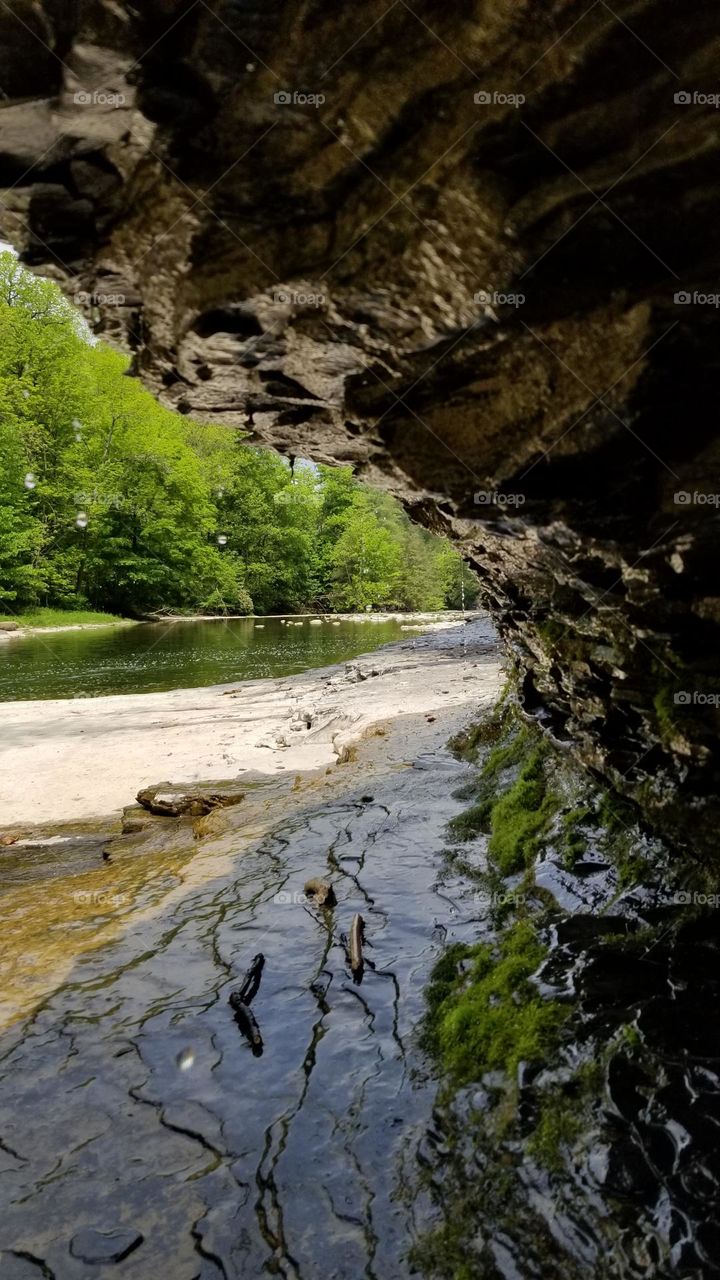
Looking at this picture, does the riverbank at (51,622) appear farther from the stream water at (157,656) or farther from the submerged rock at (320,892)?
the submerged rock at (320,892)

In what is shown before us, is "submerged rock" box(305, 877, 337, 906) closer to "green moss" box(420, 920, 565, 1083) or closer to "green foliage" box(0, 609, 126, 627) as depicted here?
"green moss" box(420, 920, 565, 1083)

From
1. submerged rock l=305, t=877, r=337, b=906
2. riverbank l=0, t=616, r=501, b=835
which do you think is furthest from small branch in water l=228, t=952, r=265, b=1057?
riverbank l=0, t=616, r=501, b=835

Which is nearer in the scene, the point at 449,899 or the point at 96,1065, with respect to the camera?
the point at 96,1065

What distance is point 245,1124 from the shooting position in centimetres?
359

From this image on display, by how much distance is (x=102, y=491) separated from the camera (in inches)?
1634

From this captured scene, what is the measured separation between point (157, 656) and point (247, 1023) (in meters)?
22.6

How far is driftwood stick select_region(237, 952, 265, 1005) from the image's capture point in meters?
4.61

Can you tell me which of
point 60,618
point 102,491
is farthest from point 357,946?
point 102,491

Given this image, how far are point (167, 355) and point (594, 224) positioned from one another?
6.72 feet

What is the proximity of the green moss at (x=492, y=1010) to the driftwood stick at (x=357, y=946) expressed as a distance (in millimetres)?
561

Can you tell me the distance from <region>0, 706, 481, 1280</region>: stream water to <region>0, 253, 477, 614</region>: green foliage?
30134mm

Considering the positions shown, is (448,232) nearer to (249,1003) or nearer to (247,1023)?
(247,1023)

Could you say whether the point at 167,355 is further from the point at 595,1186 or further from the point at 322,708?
the point at 322,708

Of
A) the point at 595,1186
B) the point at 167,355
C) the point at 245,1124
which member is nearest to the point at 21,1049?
the point at 245,1124
